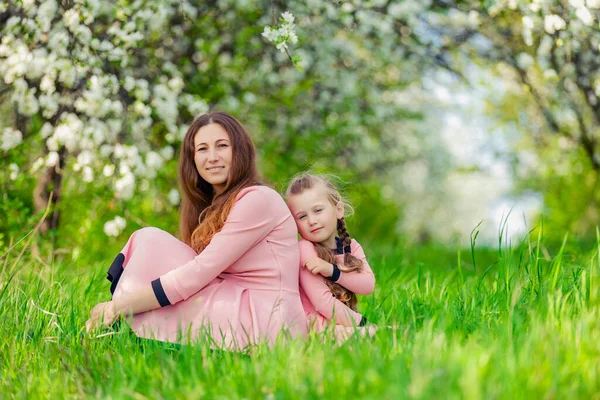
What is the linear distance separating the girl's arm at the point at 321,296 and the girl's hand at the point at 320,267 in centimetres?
3

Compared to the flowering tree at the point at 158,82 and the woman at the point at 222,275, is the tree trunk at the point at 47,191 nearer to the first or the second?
the flowering tree at the point at 158,82

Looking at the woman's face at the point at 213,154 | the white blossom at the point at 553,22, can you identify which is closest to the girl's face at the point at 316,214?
the woman's face at the point at 213,154

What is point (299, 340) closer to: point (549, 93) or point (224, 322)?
point (224, 322)

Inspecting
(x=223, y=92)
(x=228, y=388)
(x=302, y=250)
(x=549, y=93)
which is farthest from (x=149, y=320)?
(x=549, y=93)

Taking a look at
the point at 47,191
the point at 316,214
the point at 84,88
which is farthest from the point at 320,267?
the point at 47,191

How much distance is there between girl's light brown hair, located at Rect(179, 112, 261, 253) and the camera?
2875 millimetres

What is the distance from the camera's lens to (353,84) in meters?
7.56

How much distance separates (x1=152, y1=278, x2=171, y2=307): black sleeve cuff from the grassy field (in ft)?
0.55

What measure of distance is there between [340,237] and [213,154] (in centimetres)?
63

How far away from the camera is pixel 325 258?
9.45 feet

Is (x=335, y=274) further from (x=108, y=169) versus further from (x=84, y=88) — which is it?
(x=84, y=88)

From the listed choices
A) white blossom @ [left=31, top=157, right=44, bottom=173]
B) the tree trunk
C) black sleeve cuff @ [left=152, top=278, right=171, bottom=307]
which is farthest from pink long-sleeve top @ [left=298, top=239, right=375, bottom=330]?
the tree trunk

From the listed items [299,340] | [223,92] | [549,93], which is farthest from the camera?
[549,93]

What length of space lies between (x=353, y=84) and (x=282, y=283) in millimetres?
5102
